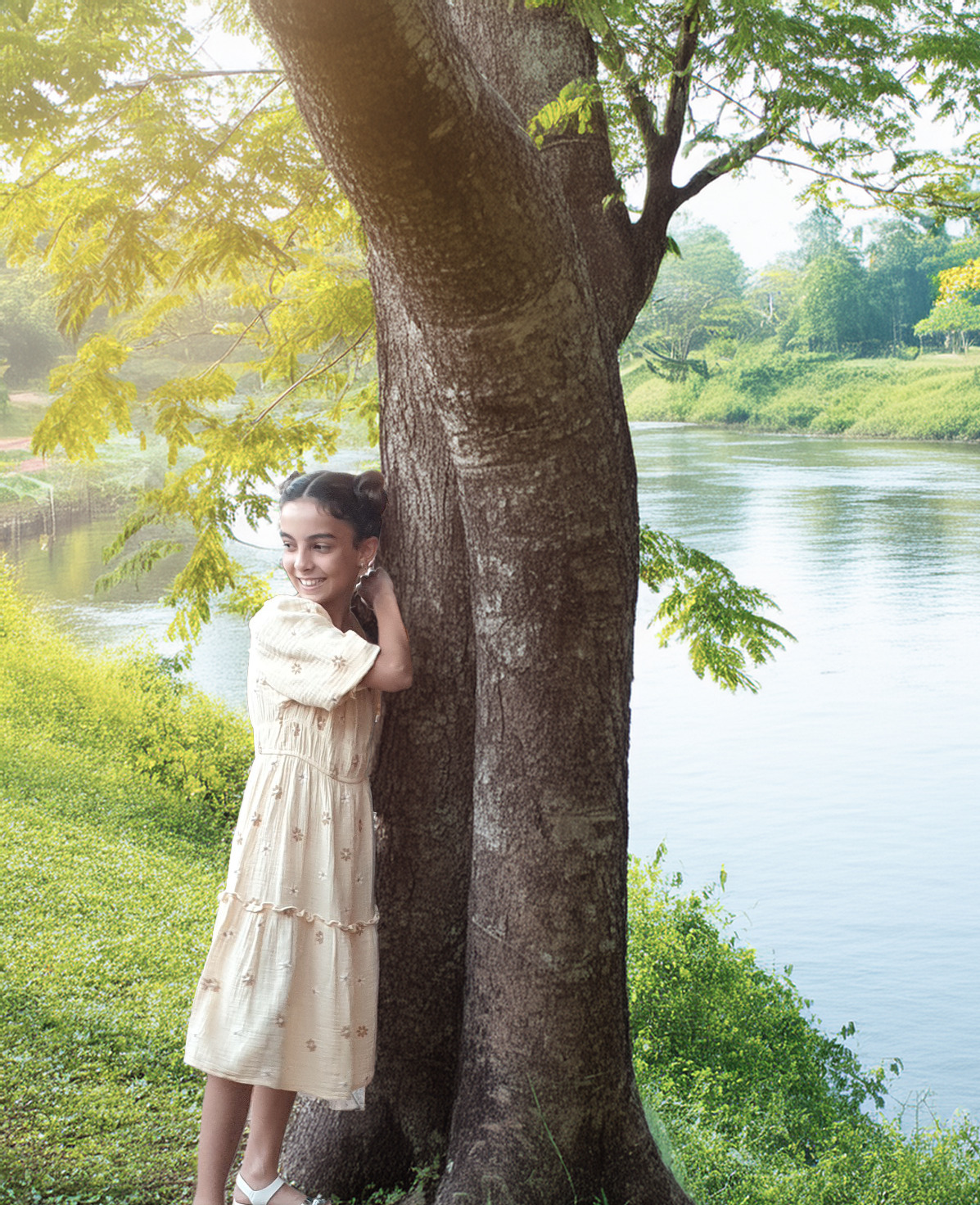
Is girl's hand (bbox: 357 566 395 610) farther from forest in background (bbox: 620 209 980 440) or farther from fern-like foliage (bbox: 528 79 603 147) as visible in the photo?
forest in background (bbox: 620 209 980 440)

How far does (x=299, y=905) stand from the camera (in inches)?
79.0

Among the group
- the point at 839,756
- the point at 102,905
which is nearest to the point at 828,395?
the point at 839,756

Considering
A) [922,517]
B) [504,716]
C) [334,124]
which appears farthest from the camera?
[922,517]

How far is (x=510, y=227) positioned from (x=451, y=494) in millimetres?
620

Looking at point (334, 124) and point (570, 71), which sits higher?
point (570, 71)

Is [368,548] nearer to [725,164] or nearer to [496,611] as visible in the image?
[496,611]

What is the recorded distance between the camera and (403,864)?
2.22m

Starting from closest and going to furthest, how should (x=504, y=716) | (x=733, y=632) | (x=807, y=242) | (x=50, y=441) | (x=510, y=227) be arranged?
(x=510, y=227), (x=504, y=716), (x=50, y=441), (x=733, y=632), (x=807, y=242)

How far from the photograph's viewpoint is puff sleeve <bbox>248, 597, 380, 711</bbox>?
200 cm

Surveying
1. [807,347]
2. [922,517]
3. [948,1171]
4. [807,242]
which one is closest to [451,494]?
[948,1171]

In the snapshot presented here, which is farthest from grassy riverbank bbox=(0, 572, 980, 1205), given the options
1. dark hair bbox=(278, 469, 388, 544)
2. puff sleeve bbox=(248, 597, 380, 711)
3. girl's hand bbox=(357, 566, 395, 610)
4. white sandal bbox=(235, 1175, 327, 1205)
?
dark hair bbox=(278, 469, 388, 544)

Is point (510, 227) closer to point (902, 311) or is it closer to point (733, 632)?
point (733, 632)

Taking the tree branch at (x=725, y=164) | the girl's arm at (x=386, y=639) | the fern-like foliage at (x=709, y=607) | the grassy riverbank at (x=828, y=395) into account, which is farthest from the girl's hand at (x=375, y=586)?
the grassy riverbank at (x=828, y=395)

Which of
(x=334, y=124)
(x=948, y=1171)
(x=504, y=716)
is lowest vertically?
(x=948, y=1171)
